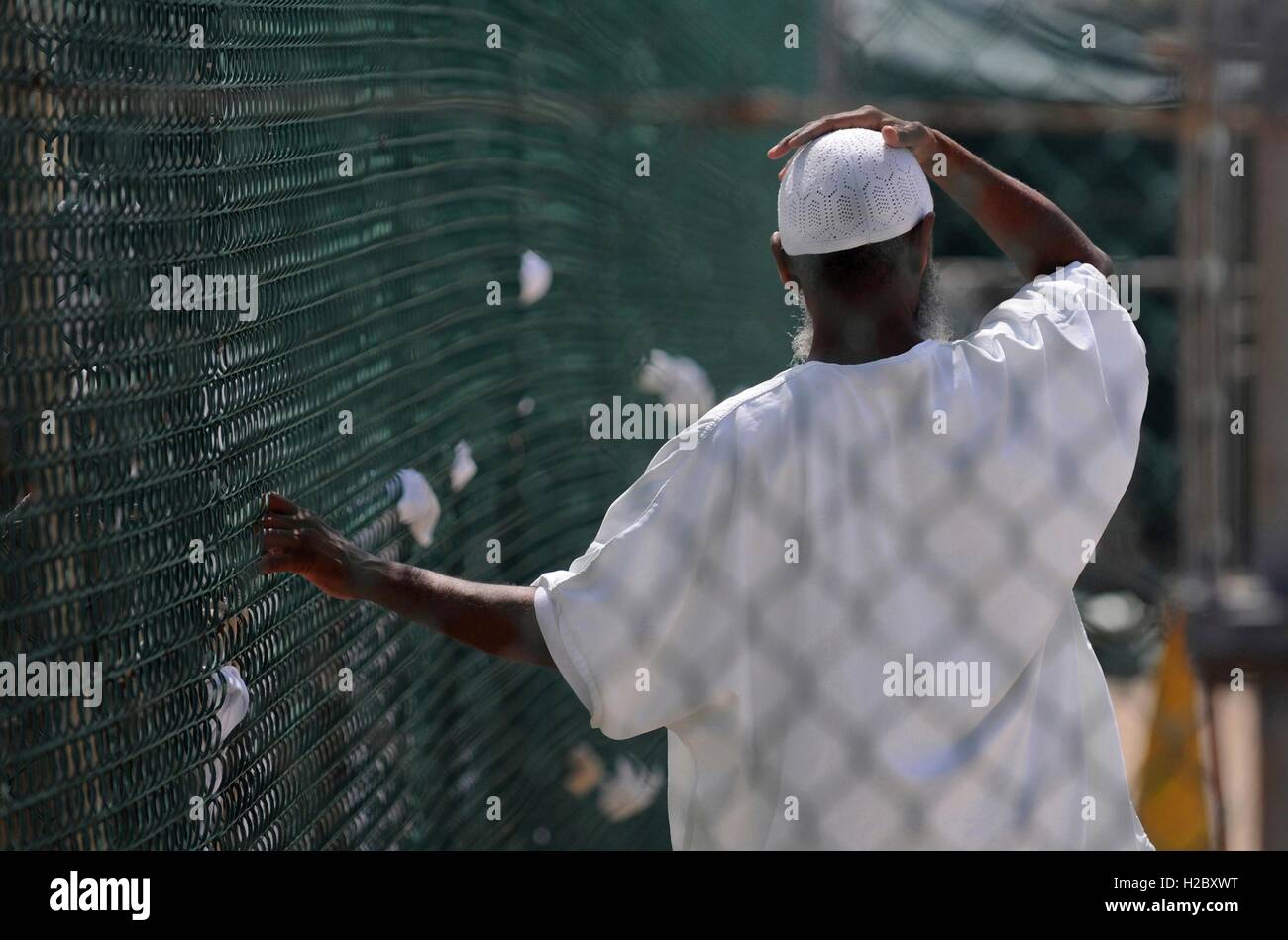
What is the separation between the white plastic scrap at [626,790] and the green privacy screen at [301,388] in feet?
0.06

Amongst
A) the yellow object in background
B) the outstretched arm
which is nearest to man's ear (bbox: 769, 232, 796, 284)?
the outstretched arm

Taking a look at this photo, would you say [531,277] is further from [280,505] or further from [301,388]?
[280,505]

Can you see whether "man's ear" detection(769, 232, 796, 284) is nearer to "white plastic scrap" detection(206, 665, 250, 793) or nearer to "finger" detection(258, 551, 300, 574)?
"finger" detection(258, 551, 300, 574)

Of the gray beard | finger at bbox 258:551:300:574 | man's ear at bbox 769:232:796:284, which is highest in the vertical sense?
man's ear at bbox 769:232:796:284

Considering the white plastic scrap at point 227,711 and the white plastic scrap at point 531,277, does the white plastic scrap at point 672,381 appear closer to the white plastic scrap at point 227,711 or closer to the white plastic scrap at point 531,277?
the white plastic scrap at point 531,277

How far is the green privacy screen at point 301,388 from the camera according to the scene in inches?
53.7

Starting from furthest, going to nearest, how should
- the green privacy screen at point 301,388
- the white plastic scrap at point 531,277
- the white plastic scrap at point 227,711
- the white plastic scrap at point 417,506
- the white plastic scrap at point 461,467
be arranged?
the white plastic scrap at point 531,277
the white plastic scrap at point 461,467
the white plastic scrap at point 417,506
the white plastic scrap at point 227,711
the green privacy screen at point 301,388

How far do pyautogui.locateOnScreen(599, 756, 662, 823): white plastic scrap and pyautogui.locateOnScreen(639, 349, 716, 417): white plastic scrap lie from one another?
2.76 feet

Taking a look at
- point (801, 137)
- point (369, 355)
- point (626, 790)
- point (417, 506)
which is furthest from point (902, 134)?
point (626, 790)

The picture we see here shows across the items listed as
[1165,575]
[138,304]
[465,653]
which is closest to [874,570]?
[138,304]

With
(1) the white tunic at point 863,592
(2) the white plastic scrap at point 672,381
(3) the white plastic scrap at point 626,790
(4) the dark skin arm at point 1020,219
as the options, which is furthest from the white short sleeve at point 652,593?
(2) the white plastic scrap at point 672,381

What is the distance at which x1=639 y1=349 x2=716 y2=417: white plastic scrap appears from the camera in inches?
148

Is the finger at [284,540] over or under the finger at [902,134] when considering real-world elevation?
under

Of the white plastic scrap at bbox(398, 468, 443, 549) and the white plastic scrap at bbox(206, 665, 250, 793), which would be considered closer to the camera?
the white plastic scrap at bbox(206, 665, 250, 793)
